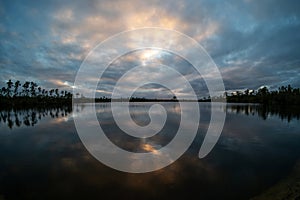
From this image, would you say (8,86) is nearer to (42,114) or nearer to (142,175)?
(42,114)

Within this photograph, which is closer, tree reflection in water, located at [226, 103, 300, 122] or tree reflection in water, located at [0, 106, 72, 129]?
tree reflection in water, located at [0, 106, 72, 129]

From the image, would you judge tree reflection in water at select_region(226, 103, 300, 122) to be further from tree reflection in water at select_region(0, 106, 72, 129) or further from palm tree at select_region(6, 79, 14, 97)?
palm tree at select_region(6, 79, 14, 97)

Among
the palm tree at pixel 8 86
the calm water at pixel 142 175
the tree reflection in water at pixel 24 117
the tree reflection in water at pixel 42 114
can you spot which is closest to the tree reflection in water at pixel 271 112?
the tree reflection in water at pixel 42 114


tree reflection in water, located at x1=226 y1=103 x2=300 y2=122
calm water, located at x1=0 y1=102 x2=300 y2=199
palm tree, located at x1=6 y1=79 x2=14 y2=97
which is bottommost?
tree reflection in water, located at x1=226 y1=103 x2=300 y2=122

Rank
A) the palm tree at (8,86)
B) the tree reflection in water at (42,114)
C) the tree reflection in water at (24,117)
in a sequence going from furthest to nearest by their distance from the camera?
the palm tree at (8,86)
the tree reflection in water at (42,114)
the tree reflection in water at (24,117)

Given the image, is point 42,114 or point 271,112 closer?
point 42,114

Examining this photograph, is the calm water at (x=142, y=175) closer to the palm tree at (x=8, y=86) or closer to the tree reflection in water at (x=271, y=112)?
the tree reflection in water at (x=271, y=112)

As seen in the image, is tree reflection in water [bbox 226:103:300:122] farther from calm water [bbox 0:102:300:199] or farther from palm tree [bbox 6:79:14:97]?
palm tree [bbox 6:79:14:97]

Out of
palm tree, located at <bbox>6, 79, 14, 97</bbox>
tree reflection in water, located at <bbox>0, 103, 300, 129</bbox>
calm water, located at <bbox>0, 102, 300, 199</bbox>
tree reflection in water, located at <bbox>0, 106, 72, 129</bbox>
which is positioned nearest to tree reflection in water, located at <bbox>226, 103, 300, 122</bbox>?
tree reflection in water, located at <bbox>0, 103, 300, 129</bbox>

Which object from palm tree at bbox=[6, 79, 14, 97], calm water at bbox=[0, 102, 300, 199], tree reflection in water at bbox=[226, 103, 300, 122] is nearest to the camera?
calm water at bbox=[0, 102, 300, 199]

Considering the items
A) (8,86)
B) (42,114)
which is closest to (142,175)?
(42,114)

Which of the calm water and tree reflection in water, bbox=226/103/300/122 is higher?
the calm water

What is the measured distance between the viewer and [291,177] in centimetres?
595

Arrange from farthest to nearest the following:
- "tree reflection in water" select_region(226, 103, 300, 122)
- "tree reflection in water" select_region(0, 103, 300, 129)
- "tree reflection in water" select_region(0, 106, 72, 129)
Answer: "tree reflection in water" select_region(226, 103, 300, 122) → "tree reflection in water" select_region(0, 103, 300, 129) → "tree reflection in water" select_region(0, 106, 72, 129)
